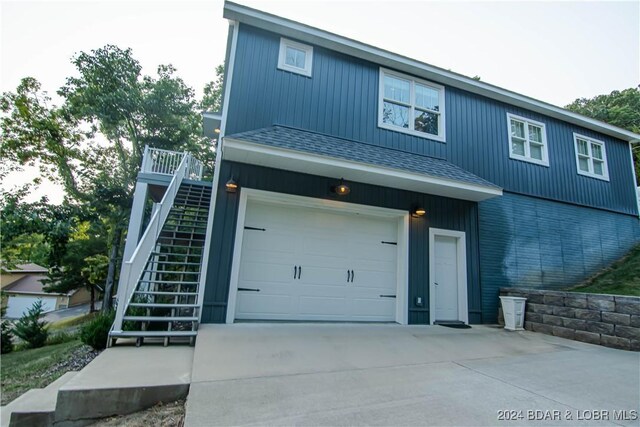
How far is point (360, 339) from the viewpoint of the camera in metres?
4.25

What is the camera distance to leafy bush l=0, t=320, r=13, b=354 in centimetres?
808

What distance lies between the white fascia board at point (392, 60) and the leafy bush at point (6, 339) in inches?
427

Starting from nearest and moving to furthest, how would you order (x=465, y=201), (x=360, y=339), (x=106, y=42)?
(x=360, y=339) < (x=465, y=201) < (x=106, y=42)

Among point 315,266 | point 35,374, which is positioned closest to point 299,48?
point 315,266

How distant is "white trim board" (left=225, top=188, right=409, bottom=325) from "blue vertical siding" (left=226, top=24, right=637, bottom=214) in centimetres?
139

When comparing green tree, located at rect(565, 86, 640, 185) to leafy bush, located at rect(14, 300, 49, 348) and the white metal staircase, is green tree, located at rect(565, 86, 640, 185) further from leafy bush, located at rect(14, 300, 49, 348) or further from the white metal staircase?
leafy bush, located at rect(14, 300, 49, 348)

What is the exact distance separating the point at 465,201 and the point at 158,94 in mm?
15634

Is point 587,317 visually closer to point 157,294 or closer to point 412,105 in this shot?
point 412,105

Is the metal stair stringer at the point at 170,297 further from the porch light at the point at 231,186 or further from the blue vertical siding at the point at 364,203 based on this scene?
the porch light at the point at 231,186

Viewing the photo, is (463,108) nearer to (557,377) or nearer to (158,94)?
(557,377)

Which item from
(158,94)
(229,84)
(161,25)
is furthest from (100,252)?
(229,84)

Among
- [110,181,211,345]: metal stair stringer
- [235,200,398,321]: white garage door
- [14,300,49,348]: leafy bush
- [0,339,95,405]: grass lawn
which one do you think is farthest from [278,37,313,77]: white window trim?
[14,300,49,348]: leafy bush

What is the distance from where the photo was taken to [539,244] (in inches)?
281

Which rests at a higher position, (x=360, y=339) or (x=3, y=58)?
(x=3, y=58)
